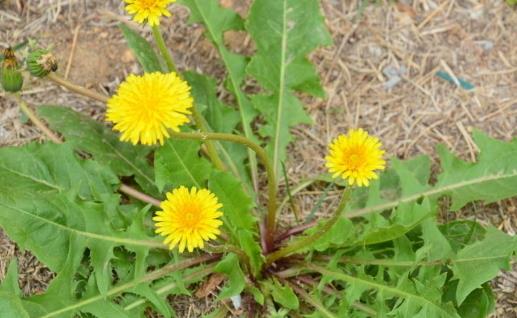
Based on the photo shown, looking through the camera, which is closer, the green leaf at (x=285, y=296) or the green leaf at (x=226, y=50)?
the green leaf at (x=285, y=296)

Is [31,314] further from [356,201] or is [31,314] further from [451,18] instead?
[451,18]

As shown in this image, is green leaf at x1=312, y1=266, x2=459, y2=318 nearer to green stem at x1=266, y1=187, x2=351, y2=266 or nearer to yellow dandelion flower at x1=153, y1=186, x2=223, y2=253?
green stem at x1=266, y1=187, x2=351, y2=266

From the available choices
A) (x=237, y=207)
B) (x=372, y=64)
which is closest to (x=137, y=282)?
(x=237, y=207)

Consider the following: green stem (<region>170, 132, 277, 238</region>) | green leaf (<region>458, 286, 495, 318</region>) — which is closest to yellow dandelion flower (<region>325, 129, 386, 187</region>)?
green stem (<region>170, 132, 277, 238</region>)

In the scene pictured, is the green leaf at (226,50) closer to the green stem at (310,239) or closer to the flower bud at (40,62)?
the green stem at (310,239)

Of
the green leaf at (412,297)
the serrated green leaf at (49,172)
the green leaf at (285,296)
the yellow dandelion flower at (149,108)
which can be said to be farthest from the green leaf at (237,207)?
the yellow dandelion flower at (149,108)

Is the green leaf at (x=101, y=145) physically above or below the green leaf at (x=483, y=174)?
above
